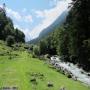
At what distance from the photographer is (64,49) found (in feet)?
352

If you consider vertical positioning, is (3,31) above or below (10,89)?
above

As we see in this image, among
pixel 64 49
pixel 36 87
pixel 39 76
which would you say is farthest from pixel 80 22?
pixel 64 49

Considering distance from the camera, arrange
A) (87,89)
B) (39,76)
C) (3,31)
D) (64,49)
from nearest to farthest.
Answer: (87,89) → (39,76) → (64,49) → (3,31)

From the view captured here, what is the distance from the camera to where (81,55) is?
130ft

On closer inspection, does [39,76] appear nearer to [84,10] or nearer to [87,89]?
[87,89]

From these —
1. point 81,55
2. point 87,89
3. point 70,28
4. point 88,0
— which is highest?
Answer: point 88,0

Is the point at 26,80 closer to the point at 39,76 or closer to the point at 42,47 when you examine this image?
the point at 39,76

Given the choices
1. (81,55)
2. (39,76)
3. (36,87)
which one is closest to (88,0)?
(81,55)

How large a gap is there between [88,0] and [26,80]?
14.3 metres

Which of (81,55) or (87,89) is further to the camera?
(87,89)

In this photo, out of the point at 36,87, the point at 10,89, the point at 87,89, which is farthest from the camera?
the point at 87,89

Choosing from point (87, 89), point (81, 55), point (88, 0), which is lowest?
point (87, 89)

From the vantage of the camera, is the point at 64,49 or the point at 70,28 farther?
the point at 64,49

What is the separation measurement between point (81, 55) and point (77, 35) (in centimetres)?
261
